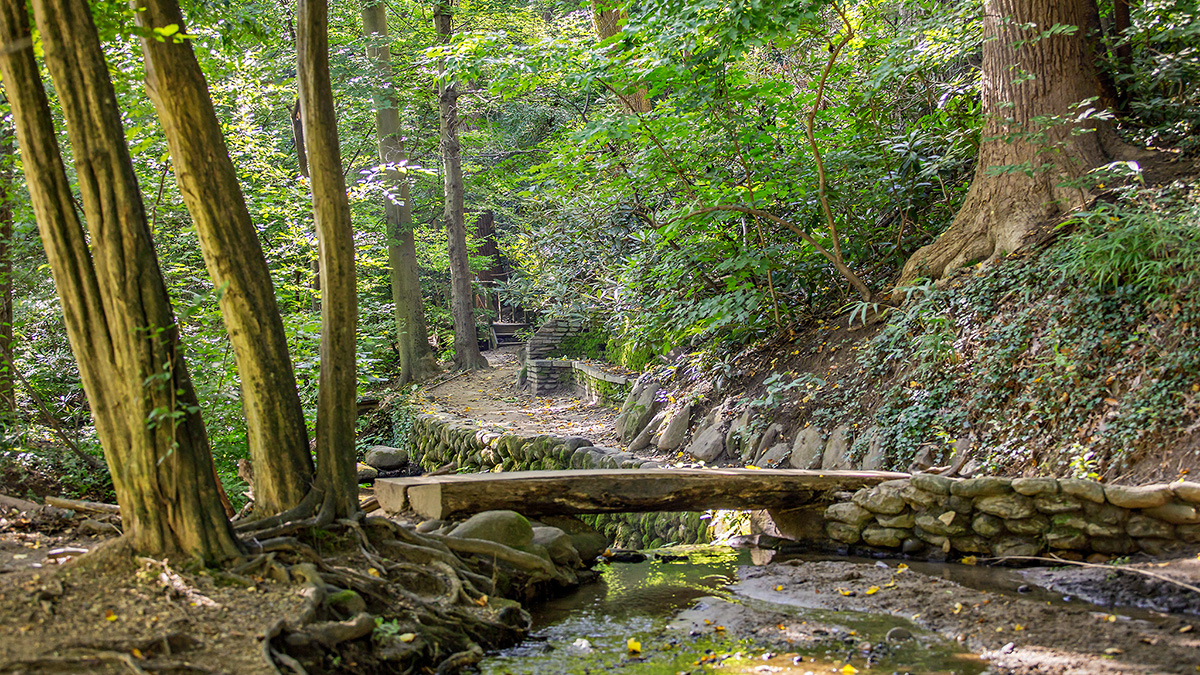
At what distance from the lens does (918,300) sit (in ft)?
22.6

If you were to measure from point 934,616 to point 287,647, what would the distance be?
3090 mm

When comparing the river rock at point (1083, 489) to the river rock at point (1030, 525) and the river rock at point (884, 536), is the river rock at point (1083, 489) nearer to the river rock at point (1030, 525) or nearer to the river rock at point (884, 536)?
the river rock at point (1030, 525)

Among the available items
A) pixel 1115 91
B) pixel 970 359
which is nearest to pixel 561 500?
pixel 970 359

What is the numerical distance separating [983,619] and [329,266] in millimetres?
3795

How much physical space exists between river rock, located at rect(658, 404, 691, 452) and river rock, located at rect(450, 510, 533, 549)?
324 cm

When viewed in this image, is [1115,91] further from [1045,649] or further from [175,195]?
[175,195]

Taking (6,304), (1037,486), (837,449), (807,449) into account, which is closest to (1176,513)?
(1037,486)

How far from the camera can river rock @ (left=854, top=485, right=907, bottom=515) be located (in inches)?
207

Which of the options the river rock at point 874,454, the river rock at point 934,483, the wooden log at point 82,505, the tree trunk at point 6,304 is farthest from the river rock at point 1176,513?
the tree trunk at point 6,304

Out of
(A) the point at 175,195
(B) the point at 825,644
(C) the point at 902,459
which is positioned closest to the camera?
(B) the point at 825,644

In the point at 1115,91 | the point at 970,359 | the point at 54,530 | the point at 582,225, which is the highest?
the point at 1115,91

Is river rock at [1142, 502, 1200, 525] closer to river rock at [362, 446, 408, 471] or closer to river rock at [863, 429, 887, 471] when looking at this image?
river rock at [863, 429, 887, 471]

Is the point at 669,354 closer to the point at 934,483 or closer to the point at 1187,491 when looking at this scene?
the point at 934,483

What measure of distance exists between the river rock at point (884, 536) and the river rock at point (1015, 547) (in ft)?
1.79
